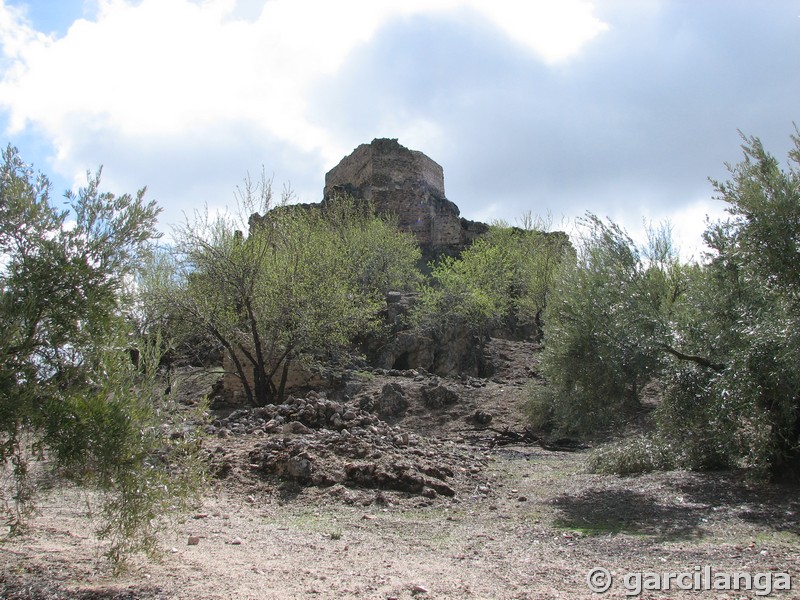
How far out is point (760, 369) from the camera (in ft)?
26.0

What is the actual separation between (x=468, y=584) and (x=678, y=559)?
204cm

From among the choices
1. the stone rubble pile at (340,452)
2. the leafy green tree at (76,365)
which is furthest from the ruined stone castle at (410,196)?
the leafy green tree at (76,365)

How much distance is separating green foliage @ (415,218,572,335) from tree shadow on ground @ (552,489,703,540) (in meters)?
18.4

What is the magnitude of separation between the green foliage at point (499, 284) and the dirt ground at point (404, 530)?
16.0 metres

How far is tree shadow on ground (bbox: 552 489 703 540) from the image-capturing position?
6922 mm

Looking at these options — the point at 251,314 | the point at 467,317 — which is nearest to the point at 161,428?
the point at 251,314

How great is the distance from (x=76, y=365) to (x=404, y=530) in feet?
13.7

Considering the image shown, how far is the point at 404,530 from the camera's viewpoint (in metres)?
7.18

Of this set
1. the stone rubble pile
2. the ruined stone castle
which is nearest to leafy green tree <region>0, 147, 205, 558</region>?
the stone rubble pile

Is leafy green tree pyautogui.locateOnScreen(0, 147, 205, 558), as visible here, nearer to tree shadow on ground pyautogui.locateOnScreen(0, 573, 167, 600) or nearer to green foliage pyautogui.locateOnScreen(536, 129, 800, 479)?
tree shadow on ground pyautogui.locateOnScreen(0, 573, 167, 600)

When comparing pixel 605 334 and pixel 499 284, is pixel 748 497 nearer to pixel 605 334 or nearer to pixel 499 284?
pixel 605 334

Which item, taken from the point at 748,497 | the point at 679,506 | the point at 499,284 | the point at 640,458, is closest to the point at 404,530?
the point at 679,506

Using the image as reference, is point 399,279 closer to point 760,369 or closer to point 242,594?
point 760,369

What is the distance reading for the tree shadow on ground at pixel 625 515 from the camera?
6922mm
